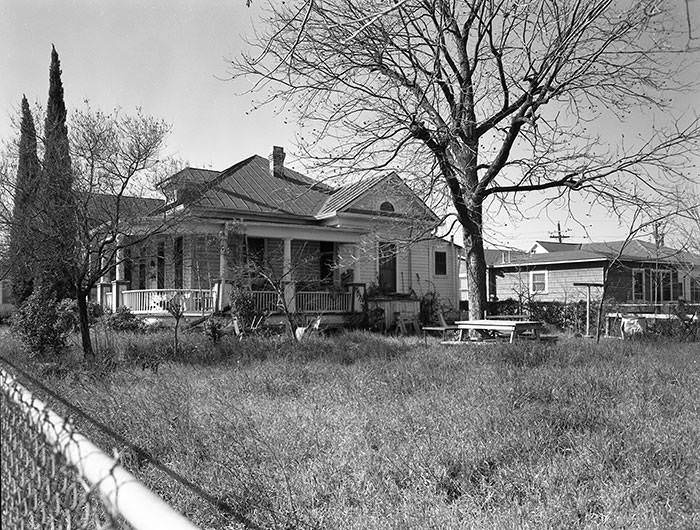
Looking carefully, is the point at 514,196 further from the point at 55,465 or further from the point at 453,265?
the point at 55,465

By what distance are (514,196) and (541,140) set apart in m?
1.62

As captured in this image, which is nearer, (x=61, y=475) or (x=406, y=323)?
(x=61, y=475)

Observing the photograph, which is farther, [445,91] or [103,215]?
[445,91]

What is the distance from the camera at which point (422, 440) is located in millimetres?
4777

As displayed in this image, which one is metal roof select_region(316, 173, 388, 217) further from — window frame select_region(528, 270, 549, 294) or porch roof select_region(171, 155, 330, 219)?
window frame select_region(528, 270, 549, 294)

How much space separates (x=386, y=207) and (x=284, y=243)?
5097 mm

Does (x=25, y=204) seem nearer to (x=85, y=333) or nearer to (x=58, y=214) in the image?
(x=58, y=214)

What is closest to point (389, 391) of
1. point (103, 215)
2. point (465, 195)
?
point (103, 215)

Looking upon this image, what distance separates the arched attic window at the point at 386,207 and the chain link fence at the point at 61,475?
64.4ft

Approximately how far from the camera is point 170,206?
13781 millimetres

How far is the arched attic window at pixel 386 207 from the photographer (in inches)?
890

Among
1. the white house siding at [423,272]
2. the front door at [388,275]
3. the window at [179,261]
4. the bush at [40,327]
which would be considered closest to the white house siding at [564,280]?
the white house siding at [423,272]

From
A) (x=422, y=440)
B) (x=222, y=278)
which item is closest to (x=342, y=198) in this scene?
(x=222, y=278)

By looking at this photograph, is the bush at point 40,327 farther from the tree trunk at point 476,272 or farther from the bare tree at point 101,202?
the tree trunk at point 476,272
